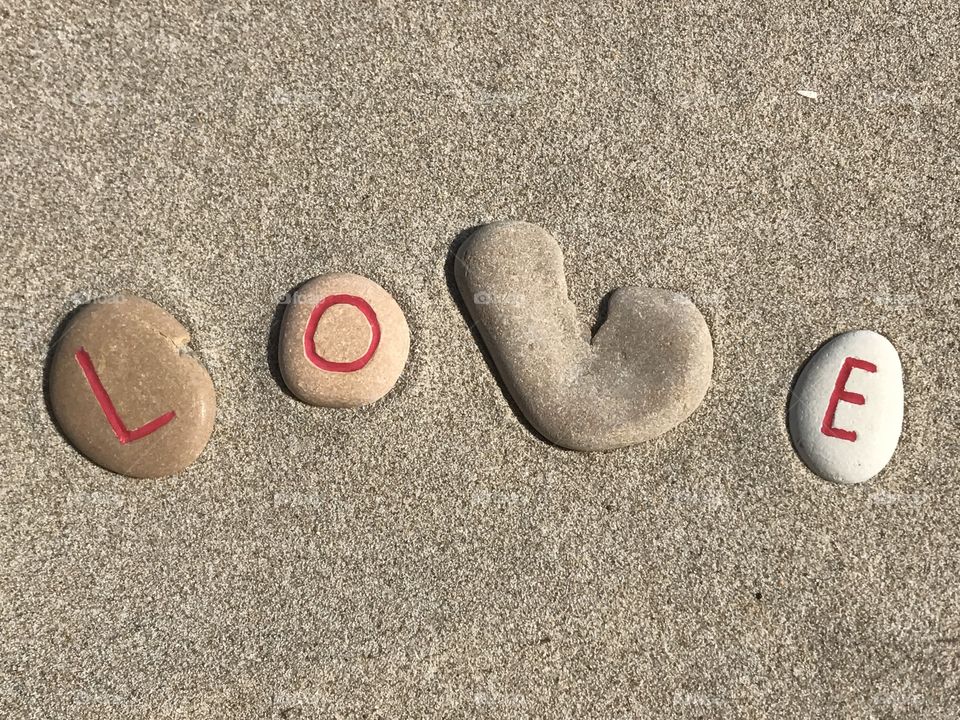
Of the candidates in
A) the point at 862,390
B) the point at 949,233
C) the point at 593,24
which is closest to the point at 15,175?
the point at 593,24

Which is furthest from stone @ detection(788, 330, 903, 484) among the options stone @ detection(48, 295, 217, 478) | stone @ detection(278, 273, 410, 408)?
stone @ detection(48, 295, 217, 478)

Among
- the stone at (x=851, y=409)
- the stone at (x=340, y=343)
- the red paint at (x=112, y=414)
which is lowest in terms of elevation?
the red paint at (x=112, y=414)

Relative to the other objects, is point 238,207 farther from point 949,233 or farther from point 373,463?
point 949,233

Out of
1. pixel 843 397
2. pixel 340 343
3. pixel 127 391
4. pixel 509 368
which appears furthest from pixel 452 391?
pixel 843 397

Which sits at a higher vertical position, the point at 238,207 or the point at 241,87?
the point at 241,87

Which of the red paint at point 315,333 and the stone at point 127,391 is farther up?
the red paint at point 315,333

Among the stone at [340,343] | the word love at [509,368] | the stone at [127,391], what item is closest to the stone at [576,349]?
the word love at [509,368]

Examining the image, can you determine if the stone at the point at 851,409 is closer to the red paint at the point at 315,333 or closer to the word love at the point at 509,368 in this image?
the word love at the point at 509,368

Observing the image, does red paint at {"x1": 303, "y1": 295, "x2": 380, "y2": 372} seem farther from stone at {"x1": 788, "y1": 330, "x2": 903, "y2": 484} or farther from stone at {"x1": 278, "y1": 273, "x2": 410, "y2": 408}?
stone at {"x1": 788, "y1": 330, "x2": 903, "y2": 484}
